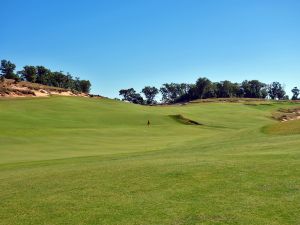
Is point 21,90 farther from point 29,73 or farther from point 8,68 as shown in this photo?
point 29,73

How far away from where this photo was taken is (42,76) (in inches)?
6117

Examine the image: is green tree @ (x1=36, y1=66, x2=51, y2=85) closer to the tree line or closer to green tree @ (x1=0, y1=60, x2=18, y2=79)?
the tree line

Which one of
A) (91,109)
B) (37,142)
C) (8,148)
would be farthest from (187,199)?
(91,109)

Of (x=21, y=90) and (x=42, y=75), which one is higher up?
(x=42, y=75)

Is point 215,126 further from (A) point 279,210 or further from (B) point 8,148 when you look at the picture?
(A) point 279,210

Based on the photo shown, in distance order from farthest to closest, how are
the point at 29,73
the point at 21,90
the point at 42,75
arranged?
the point at 42,75
the point at 29,73
the point at 21,90

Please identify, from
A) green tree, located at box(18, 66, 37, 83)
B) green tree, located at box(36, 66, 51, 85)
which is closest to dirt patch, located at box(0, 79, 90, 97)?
green tree, located at box(18, 66, 37, 83)

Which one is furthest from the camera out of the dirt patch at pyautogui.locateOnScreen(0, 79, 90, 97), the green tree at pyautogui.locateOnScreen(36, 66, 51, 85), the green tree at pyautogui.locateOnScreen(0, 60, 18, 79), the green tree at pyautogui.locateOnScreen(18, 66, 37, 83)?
the green tree at pyautogui.locateOnScreen(36, 66, 51, 85)

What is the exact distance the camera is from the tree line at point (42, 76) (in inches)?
4557

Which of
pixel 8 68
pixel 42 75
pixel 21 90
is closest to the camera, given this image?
pixel 21 90

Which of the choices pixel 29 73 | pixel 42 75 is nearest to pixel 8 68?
pixel 29 73

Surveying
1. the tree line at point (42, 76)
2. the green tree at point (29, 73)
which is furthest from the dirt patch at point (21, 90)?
the green tree at point (29, 73)

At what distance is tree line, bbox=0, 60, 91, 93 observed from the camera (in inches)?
4557

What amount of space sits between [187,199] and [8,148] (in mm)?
25487
